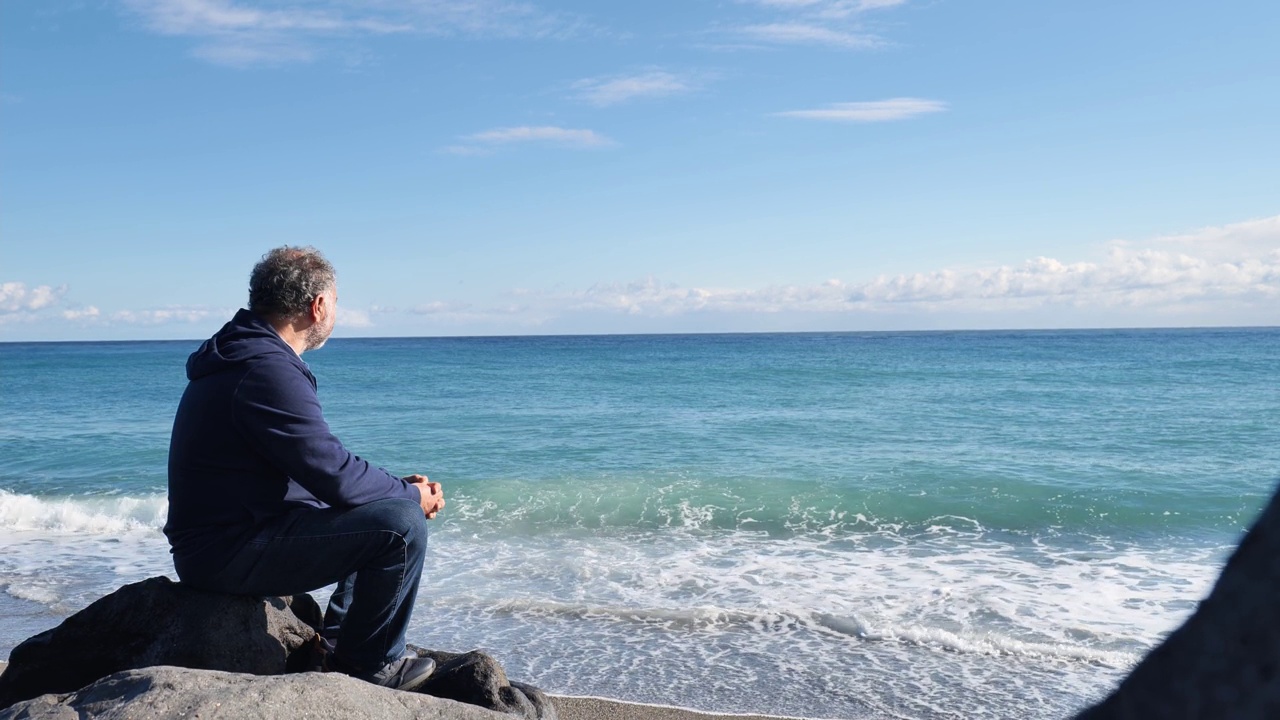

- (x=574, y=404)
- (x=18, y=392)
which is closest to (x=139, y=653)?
(x=574, y=404)

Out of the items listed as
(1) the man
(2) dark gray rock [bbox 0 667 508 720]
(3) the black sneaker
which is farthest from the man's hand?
(2) dark gray rock [bbox 0 667 508 720]

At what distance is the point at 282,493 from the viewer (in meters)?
3.78

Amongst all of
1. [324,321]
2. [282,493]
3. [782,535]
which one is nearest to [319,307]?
[324,321]

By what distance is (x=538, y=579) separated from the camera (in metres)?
7.98

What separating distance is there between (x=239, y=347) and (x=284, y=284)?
12.5 inches

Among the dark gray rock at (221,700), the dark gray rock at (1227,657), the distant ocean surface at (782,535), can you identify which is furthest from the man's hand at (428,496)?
the dark gray rock at (1227,657)

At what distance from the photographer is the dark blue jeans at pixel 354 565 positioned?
12.3 ft

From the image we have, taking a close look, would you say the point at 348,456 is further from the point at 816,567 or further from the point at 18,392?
the point at 18,392

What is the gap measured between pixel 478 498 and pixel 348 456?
862 centimetres

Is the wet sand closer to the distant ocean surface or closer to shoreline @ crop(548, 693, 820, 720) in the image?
shoreline @ crop(548, 693, 820, 720)

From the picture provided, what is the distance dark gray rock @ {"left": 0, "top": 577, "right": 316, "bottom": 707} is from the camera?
3949 mm

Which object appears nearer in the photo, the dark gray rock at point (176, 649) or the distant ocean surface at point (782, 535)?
the dark gray rock at point (176, 649)

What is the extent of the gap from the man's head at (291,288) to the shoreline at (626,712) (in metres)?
2.28

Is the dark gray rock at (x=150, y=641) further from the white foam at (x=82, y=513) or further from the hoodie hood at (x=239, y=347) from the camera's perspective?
the white foam at (x=82, y=513)
